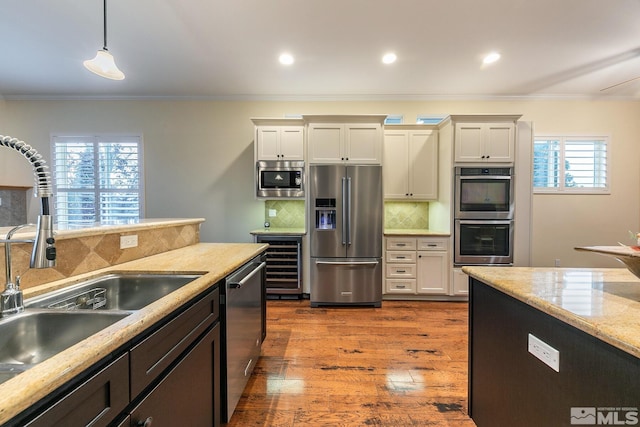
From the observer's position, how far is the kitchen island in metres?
0.80

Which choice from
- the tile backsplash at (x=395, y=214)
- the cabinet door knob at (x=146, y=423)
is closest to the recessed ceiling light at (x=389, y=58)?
the tile backsplash at (x=395, y=214)

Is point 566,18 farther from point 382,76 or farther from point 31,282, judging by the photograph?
point 31,282

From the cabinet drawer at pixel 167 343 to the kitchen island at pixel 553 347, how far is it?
134 cm

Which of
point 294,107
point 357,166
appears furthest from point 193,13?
point 357,166

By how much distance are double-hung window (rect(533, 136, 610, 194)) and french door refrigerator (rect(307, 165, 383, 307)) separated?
277 centimetres

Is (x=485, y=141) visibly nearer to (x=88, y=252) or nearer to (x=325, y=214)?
(x=325, y=214)

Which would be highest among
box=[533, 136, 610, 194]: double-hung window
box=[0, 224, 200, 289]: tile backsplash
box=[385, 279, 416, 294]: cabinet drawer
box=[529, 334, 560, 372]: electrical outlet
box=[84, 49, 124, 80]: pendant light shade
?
box=[84, 49, 124, 80]: pendant light shade

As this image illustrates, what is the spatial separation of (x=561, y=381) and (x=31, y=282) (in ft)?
6.77

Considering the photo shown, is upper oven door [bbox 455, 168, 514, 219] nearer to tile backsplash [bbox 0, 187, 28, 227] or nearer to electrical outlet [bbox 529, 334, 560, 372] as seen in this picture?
electrical outlet [bbox 529, 334, 560, 372]

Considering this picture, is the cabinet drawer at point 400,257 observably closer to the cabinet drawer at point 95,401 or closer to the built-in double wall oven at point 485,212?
the built-in double wall oven at point 485,212

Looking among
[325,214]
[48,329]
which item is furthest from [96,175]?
[48,329]

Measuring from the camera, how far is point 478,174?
3514 millimetres

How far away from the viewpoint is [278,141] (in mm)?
3775

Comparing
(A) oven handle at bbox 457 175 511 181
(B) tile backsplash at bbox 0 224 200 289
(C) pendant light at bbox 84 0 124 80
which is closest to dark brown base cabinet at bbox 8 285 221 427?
(B) tile backsplash at bbox 0 224 200 289
